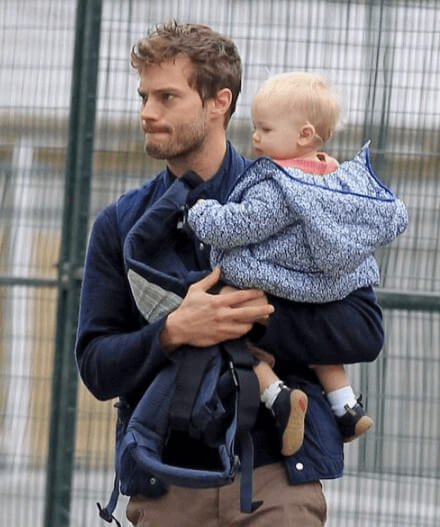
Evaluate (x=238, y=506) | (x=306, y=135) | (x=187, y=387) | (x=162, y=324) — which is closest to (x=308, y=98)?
(x=306, y=135)

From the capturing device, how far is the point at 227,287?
382cm

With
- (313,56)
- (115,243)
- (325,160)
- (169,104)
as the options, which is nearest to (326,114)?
(325,160)

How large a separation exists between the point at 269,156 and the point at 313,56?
2296 mm

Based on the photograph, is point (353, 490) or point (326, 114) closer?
point (326, 114)

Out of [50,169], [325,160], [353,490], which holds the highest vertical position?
[325,160]

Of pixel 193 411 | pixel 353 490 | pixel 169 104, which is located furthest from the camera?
pixel 353 490

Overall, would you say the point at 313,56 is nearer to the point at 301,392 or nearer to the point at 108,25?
the point at 108,25

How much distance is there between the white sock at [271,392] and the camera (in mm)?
3766

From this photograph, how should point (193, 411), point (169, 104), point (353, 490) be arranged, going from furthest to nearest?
point (353, 490) < point (169, 104) < point (193, 411)

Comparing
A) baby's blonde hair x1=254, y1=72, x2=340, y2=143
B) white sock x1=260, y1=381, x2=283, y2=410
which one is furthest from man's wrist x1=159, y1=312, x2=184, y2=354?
baby's blonde hair x1=254, y1=72, x2=340, y2=143

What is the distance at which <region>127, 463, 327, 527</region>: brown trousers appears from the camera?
3.83m

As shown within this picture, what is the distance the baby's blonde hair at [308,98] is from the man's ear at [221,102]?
13 centimetres

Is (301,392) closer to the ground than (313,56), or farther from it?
closer to the ground

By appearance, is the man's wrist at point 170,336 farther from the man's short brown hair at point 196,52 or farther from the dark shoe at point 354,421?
the man's short brown hair at point 196,52
